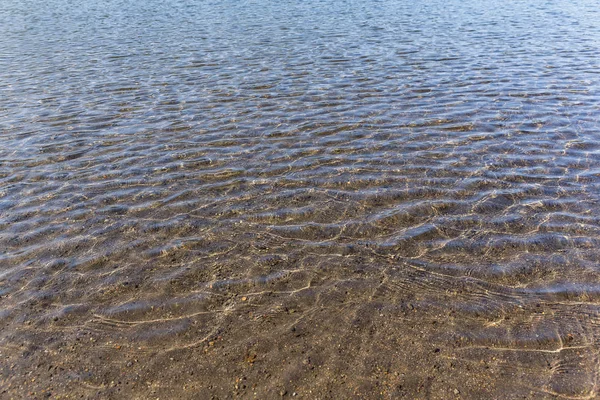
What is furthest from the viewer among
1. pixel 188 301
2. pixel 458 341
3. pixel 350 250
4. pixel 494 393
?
pixel 350 250

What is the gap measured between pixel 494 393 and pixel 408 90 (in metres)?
11.8

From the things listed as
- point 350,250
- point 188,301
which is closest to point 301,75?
point 350,250

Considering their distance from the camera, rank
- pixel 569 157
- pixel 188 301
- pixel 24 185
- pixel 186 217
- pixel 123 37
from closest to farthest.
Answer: pixel 188 301 < pixel 186 217 < pixel 24 185 < pixel 569 157 < pixel 123 37

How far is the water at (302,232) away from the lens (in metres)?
5.54

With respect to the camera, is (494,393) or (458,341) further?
(458,341)

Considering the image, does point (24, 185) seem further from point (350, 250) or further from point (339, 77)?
point (339, 77)

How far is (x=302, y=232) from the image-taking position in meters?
8.04

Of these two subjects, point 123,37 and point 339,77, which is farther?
point 123,37

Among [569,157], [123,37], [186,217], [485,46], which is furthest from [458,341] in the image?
[123,37]

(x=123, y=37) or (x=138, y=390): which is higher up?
(x=138, y=390)

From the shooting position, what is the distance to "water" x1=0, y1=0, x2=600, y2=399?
18.2 feet

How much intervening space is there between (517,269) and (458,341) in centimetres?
194

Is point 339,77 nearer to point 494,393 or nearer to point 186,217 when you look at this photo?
point 186,217

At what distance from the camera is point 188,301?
21.5ft
